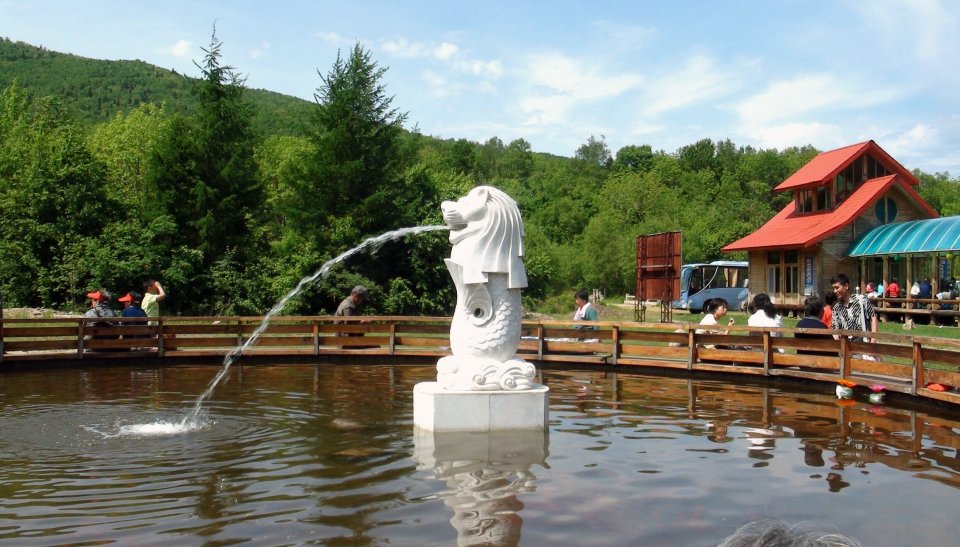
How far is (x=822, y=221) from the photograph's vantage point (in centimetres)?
3288

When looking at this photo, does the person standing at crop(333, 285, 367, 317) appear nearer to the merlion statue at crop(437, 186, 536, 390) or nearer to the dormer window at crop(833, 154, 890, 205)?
the merlion statue at crop(437, 186, 536, 390)

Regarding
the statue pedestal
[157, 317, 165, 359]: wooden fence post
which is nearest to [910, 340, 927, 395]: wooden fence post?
the statue pedestal

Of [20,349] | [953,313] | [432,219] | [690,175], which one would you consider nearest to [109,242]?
[432,219]

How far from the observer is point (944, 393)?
33.8 ft

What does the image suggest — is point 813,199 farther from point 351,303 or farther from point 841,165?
point 351,303

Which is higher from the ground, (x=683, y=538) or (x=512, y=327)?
(x=512, y=327)

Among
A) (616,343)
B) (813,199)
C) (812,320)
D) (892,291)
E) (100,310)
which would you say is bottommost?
(616,343)

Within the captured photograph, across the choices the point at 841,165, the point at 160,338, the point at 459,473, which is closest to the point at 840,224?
the point at 841,165

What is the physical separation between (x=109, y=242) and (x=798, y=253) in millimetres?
26958

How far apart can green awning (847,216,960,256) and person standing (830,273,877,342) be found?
16111mm

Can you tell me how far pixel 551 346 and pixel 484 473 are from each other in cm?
935

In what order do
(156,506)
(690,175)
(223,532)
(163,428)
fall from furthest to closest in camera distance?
(690,175) → (163,428) → (156,506) → (223,532)

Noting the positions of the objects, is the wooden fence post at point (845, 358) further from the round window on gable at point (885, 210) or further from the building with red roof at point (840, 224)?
the round window on gable at point (885, 210)

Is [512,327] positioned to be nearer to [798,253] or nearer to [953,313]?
[953,313]
